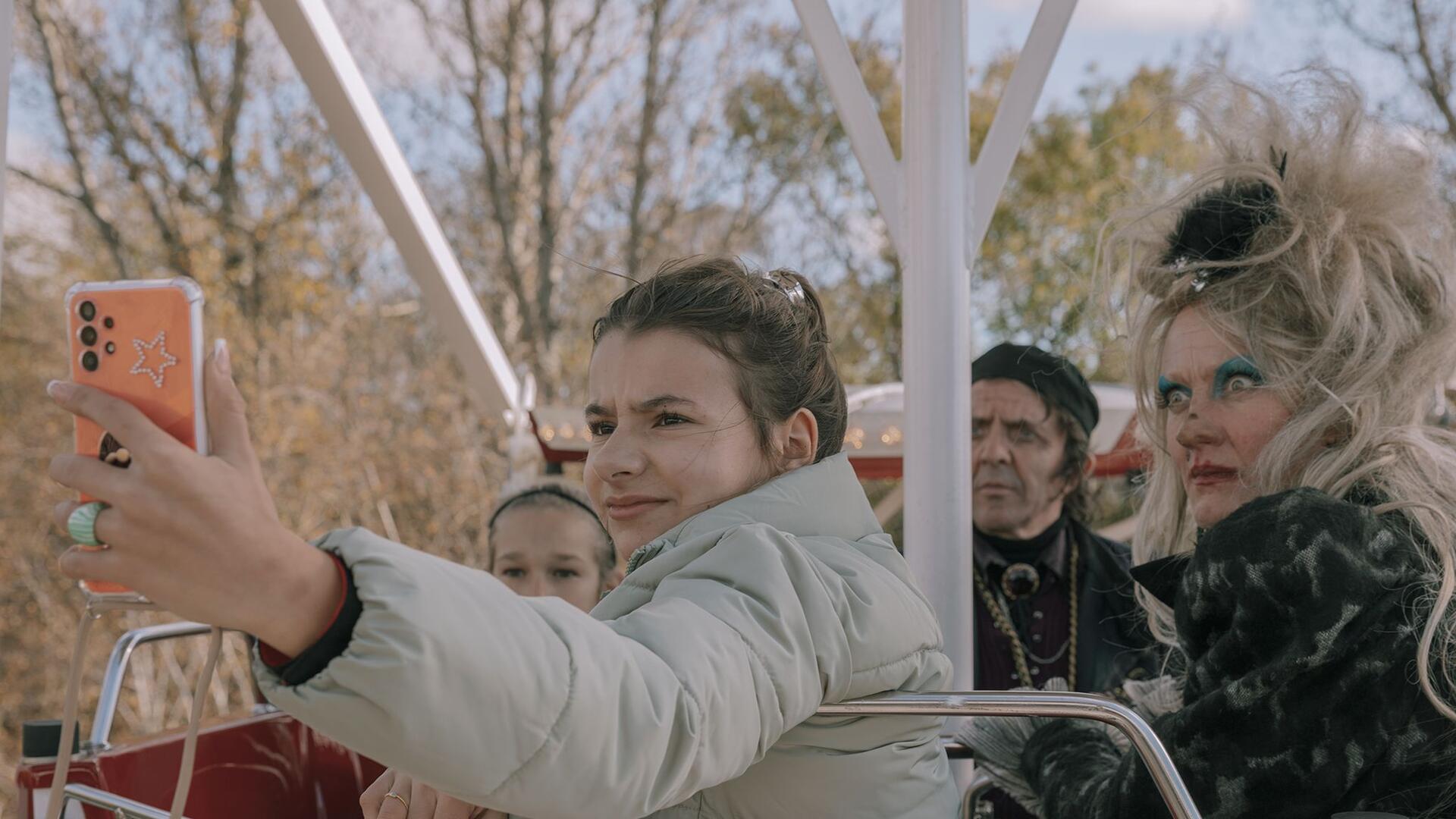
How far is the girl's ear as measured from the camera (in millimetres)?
1950

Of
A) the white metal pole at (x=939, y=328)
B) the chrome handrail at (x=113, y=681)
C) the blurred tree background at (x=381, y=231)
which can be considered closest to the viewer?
the chrome handrail at (x=113, y=681)

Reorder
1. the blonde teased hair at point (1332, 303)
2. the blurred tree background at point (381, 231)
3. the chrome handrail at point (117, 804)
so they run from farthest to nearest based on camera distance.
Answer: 1. the blurred tree background at point (381, 231)
2. the chrome handrail at point (117, 804)
3. the blonde teased hair at point (1332, 303)

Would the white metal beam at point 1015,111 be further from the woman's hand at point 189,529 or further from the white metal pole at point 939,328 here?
the woman's hand at point 189,529

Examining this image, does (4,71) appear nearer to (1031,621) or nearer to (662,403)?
(662,403)

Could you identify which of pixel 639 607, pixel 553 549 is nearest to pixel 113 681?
pixel 553 549

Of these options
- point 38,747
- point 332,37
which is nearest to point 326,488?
point 332,37

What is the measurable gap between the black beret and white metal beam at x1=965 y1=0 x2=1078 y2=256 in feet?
2.47

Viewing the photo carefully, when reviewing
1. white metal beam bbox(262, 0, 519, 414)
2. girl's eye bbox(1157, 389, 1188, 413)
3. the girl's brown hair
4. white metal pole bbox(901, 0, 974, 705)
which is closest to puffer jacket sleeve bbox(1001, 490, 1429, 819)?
girl's eye bbox(1157, 389, 1188, 413)

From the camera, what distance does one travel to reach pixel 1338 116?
94.8 inches

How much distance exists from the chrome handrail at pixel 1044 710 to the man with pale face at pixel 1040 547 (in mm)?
1622

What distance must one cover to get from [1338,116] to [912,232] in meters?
0.87

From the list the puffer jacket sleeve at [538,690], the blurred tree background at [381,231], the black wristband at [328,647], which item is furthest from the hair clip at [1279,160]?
the blurred tree background at [381,231]

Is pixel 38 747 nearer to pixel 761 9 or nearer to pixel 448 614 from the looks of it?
pixel 448 614

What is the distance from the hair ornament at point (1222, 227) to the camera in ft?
7.48
